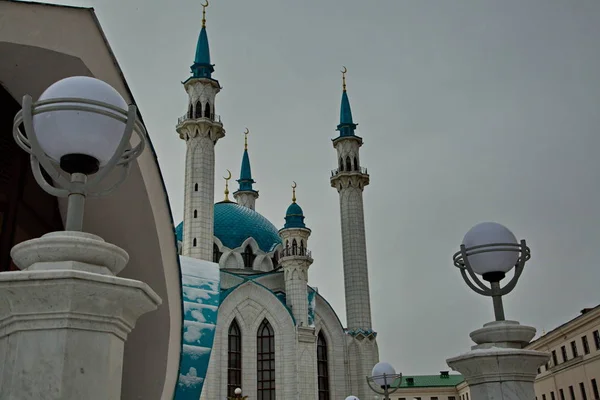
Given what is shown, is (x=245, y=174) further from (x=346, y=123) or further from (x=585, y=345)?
(x=585, y=345)

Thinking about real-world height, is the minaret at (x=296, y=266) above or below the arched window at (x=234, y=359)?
above

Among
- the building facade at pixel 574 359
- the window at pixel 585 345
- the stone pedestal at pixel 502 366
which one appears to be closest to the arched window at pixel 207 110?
the building facade at pixel 574 359

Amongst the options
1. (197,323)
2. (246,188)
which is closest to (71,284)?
(197,323)

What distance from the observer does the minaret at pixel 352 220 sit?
3519 centimetres

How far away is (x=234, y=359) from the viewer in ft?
103

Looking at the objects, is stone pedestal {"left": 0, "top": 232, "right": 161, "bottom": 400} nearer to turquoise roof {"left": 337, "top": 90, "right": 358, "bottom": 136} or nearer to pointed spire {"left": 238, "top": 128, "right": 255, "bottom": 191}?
turquoise roof {"left": 337, "top": 90, "right": 358, "bottom": 136}

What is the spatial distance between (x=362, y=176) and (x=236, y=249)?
357 inches

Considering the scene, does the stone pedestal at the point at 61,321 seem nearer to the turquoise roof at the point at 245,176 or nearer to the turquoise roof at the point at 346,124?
the turquoise roof at the point at 346,124

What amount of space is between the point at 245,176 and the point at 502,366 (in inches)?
1812

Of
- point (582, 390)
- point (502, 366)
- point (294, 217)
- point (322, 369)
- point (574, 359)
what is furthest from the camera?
point (294, 217)

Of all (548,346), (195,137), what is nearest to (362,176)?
(195,137)

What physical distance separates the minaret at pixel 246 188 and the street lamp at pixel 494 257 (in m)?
43.7

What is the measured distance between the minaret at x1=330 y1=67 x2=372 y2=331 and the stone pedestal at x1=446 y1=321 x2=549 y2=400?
101 ft

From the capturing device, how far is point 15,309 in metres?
2.71
